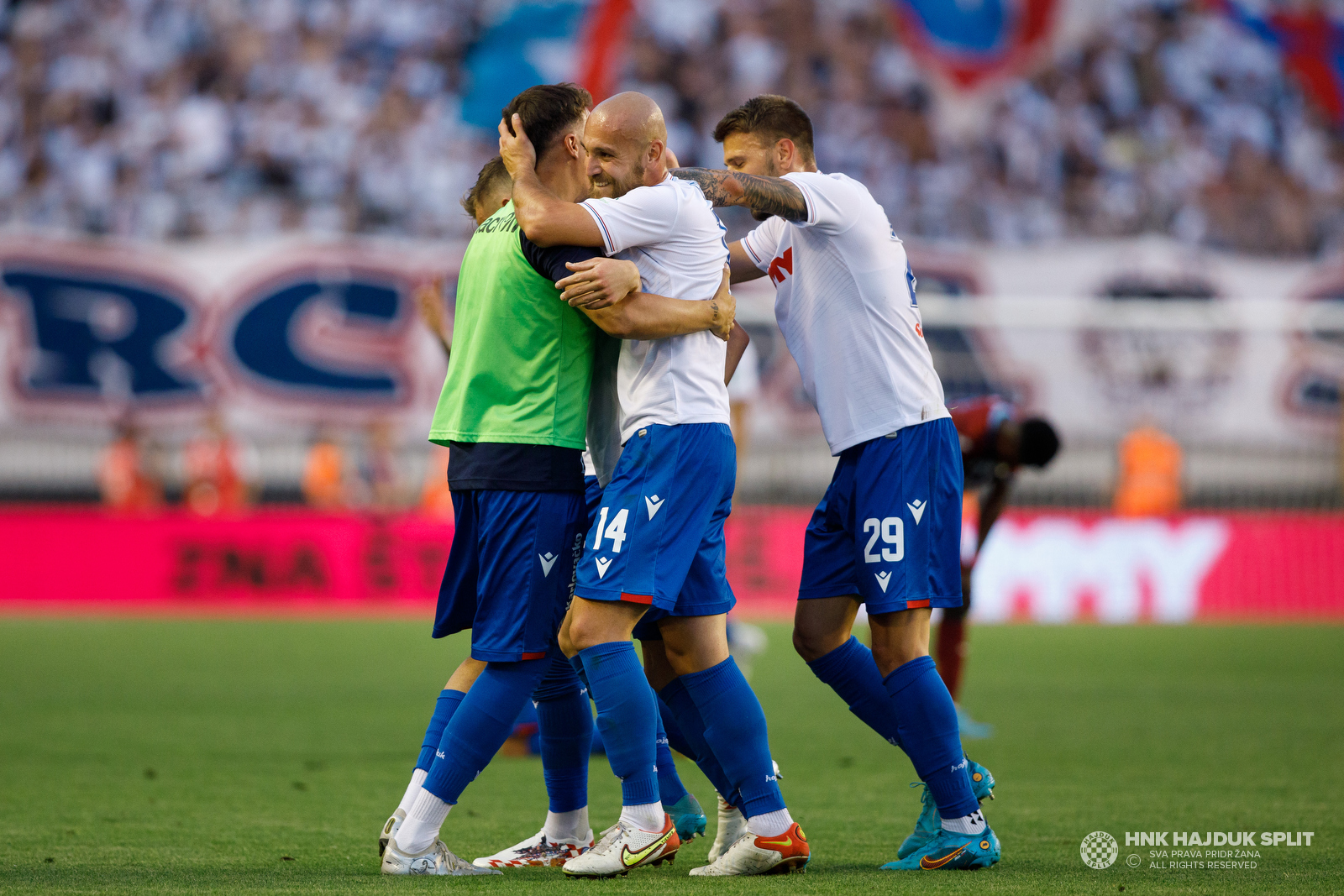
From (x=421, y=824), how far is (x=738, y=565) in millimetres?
12761

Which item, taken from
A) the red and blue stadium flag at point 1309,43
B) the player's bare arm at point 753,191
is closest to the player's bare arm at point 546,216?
the player's bare arm at point 753,191

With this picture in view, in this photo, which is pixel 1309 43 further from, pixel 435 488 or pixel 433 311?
pixel 433 311

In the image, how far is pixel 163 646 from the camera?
13.2 metres

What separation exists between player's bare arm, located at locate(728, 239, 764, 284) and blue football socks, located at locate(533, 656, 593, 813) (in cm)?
152

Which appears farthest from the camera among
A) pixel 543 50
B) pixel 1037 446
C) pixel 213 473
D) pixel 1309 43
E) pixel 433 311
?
pixel 1309 43

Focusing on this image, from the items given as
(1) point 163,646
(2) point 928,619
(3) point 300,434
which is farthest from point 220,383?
(2) point 928,619

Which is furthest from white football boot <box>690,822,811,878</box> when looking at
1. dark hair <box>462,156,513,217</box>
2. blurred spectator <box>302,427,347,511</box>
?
blurred spectator <box>302,427,347,511</box>

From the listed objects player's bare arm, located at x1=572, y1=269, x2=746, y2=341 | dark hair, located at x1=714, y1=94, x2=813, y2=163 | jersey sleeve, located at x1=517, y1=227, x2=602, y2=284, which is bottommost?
player's bare arm, located at x1=572, y1=269, x2=746, y2=341

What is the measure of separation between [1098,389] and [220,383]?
40.0 ft

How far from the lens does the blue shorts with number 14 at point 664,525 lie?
13.9 feet

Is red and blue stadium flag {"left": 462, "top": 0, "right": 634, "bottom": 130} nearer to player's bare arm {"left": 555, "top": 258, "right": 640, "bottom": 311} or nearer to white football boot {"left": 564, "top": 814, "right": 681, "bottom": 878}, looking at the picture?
player's bare arm {"left": 555, "top": 258, "right": 640, "bottom": 311}

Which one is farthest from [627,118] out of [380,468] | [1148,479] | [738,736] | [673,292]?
[1148,479]

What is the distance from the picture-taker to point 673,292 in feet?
14.6

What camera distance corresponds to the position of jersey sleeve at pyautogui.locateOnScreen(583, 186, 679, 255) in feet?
13.9
